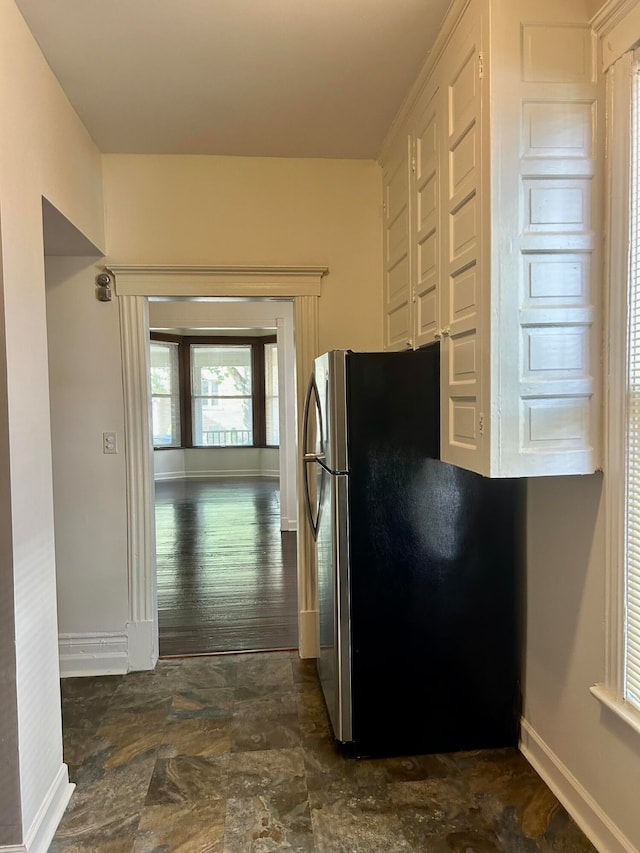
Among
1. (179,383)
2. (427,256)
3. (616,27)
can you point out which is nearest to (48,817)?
(427,256)

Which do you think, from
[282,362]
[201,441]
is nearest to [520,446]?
[282,362]

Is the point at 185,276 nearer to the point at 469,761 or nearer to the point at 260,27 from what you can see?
the point at 260,27

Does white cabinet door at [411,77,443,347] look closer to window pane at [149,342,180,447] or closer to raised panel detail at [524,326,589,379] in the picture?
raised panel detail at [524,326,589,379]

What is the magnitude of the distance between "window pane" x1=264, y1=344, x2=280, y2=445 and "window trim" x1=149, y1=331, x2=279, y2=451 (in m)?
0.06

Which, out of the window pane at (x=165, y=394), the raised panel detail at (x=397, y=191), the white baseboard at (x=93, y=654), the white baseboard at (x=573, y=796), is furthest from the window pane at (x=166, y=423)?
the white baseboard at (x=573, y=796)

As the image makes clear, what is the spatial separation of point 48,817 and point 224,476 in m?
7.11

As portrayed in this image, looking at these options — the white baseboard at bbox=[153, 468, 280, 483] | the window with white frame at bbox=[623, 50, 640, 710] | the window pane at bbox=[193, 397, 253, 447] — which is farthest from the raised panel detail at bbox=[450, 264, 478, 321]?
the window pane at bbox=[193, 397, 253, 447]

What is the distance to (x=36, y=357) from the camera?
1.76 metres

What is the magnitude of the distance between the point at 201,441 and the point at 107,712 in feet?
21.4

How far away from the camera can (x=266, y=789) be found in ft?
6.15

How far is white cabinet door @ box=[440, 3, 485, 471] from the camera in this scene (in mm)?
1590

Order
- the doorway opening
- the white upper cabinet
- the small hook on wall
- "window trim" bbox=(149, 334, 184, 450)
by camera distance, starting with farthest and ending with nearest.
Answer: "window trim" bbox=(149, 334, 184, 450) < the doorway opening < the small hook on wall < the white upper cabinet

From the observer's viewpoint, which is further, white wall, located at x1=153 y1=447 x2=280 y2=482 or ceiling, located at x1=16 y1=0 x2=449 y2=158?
white wall, located at x1=153 y1=447 x2=280 y2=482

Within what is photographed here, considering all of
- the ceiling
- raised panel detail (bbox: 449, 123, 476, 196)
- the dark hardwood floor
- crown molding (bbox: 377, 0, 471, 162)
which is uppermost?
the ceiling
